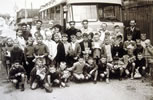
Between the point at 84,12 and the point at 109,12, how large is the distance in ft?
1.21

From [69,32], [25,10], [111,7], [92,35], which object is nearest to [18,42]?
[25,10]

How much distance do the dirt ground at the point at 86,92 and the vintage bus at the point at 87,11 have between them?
2.44 feet

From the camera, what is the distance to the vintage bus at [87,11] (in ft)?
11.1

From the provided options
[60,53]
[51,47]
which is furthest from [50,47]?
[60,53]

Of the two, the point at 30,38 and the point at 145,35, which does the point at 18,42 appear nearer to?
the point at 30,38

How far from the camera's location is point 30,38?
9.83 ft

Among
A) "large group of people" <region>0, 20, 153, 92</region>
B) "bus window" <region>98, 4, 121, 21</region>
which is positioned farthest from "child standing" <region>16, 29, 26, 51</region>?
"bus window" <region>98, 4, 121, 21</region>

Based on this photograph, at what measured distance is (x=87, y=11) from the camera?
11.0 ft

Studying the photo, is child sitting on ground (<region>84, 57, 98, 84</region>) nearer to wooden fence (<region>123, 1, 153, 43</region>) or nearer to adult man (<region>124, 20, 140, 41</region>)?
adult man (<region>124, 20, 140, 41</region>)

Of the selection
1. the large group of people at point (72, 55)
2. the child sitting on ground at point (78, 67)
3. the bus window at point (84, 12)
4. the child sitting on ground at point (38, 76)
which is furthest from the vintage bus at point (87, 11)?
the child sitting on ground at point (38, 76)

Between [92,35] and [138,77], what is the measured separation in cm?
64

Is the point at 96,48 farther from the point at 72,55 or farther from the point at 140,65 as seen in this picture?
the point at 140,65

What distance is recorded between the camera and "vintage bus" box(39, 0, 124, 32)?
133 inches

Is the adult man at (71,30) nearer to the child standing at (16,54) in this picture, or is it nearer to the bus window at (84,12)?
the bus window at (84,12)
